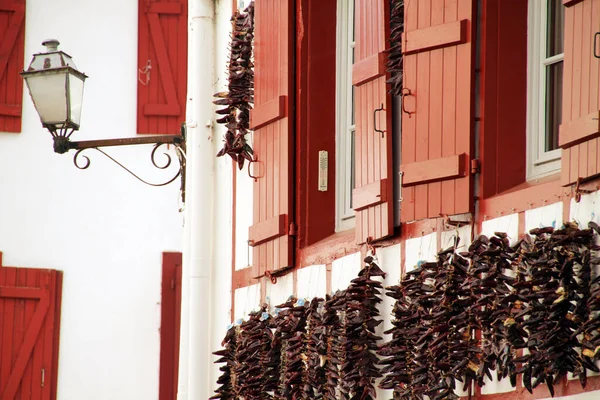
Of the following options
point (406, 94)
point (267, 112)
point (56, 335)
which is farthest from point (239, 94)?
point (56, 335)

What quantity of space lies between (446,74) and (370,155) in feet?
2.75

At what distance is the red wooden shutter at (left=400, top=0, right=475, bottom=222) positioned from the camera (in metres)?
5.89

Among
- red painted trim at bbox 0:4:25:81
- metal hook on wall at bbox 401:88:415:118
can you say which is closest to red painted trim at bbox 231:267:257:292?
metal hook on wall at bbox 401:88:415:118

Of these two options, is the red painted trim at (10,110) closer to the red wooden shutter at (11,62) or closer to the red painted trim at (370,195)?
the red wooden shutter at (11,62)

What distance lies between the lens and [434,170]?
6012mm

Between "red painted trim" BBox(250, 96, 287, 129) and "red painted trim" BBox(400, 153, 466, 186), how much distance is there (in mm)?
1632

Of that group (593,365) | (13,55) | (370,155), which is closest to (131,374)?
(13,55)

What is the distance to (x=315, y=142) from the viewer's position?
7629 millimetres

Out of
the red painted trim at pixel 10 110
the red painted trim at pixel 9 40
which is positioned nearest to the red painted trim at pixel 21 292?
the red painted trim at pixel 10 110

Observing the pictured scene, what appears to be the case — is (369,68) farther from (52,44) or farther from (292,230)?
(52,44)

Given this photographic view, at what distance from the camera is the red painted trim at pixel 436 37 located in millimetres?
5953

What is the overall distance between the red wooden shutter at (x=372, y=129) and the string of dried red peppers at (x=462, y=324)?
0.79 ft

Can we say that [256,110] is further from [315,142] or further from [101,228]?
[101,228]

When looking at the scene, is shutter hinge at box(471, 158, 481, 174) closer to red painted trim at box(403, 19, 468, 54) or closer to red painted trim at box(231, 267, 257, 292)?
red painted trim at box(403, 19, 468, 54)
